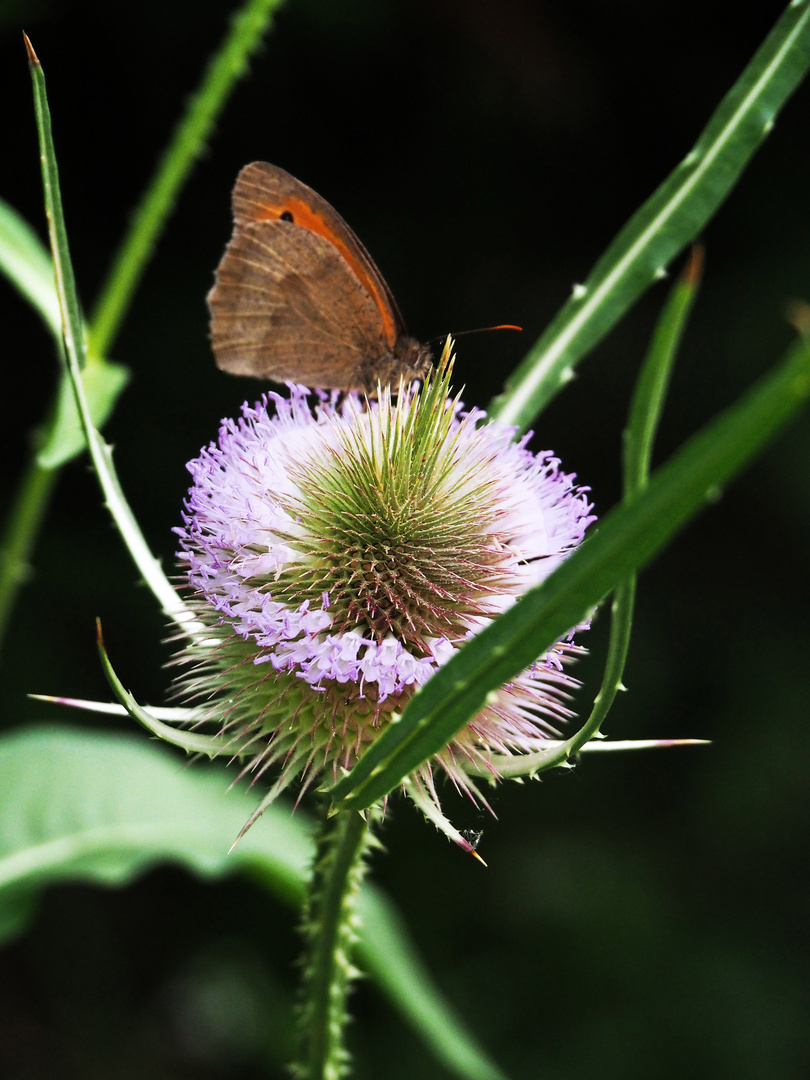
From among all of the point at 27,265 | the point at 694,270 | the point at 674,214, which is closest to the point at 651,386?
the point at 694,270

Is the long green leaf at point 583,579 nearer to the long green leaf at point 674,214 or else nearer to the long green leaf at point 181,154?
the long green leaf at point 674,214

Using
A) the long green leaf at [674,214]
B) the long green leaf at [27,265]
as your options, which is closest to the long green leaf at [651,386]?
the long green leaf at [674,214]

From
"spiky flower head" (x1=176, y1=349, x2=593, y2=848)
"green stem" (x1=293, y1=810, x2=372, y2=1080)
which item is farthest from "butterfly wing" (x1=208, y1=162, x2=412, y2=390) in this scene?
"green stem" (x1=293, y1=810, x2=372, y2=1080)

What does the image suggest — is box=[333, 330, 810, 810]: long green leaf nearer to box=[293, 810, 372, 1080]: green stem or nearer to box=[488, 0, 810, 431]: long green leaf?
box=[293, 810, 372, 1080]: green stem

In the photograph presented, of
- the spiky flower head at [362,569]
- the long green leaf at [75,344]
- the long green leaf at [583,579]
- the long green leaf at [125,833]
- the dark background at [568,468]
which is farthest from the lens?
the dark background at [568,468]

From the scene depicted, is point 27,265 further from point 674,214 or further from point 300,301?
point 674,214

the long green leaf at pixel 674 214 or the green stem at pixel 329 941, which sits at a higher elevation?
the long green leaf at pixel 674 214
